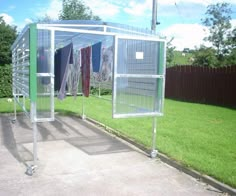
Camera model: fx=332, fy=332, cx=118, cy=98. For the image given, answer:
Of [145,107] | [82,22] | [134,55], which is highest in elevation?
[82,22]

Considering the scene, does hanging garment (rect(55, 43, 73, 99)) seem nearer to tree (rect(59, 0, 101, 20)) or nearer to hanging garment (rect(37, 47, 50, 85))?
hanging garment (rect(37, 47, 50, 85))

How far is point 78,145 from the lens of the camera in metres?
7.10

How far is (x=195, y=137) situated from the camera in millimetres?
7879

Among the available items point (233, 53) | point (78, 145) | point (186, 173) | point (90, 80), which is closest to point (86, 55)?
point (90, 80)

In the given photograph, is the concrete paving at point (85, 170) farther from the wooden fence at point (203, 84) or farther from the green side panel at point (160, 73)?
the wooden fence at point (203, 84)

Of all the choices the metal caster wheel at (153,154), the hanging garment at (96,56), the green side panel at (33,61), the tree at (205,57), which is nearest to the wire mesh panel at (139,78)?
the metal caster wheel at (153,154)

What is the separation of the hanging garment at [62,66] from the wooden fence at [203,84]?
9.71 meters

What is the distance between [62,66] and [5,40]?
83.2 ft

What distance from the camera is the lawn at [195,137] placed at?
5.62 m

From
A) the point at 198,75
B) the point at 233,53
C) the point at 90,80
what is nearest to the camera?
the point at 90,80

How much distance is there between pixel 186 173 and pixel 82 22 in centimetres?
498

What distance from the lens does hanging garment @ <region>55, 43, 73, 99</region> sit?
7230 millimetres

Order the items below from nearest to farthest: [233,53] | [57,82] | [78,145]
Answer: [78,145]
[57,82]
[233,53]

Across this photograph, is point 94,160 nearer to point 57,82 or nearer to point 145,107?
point 145,107
